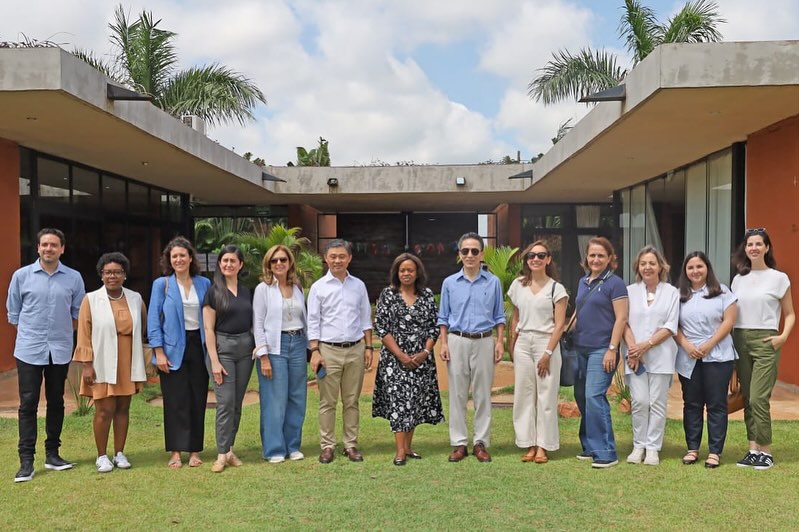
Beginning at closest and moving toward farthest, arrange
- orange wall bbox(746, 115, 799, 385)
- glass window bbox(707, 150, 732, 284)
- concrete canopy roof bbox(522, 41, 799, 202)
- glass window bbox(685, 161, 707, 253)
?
1. concrete canopy roof bbox(522, 41, 799, 202)
2. orange wall bbox(746, 115, 799, 385)
3. glass window bbox(707, 150, 732, 284)
4. glass window bbox(685, 161, 707, 253)

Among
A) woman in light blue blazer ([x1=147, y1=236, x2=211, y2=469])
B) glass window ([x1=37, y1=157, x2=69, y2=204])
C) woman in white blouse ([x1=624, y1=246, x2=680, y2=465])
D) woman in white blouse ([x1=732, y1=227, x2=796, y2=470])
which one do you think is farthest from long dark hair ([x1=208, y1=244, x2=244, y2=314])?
glass window ([x1=37, y1=157, x2=69, y2=204])

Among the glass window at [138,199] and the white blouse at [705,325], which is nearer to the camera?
the white blouse at [705,325]

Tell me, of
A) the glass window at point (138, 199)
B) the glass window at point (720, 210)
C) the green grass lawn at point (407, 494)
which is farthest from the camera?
the glass window at point (138, 199)

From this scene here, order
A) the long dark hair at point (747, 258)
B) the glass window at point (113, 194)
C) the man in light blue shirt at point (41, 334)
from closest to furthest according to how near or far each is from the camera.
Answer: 1. the man in light blue shirt at point (41, 334)
2. the long dark hair at point (747, 258)
3. the glass window at point (113, 194)

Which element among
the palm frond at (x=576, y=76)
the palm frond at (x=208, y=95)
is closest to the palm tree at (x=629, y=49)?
the palm frond at (x=576, y=76)

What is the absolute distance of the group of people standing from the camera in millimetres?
4371

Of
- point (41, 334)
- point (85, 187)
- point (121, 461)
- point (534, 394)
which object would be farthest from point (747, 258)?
point (85, 187)

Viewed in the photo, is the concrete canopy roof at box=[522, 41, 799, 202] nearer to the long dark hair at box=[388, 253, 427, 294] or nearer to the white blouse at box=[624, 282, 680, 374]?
the white blouse at box=[624, 282, 680, 374]

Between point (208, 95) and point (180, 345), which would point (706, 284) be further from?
point (208, 95)

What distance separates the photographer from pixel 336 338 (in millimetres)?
4598

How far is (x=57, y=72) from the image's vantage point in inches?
238

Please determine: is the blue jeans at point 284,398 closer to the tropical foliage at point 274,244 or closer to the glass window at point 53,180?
the glass window at point 53,180

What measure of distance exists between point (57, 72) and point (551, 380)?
4.75 metres

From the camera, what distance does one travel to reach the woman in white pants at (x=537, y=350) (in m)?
4.48
